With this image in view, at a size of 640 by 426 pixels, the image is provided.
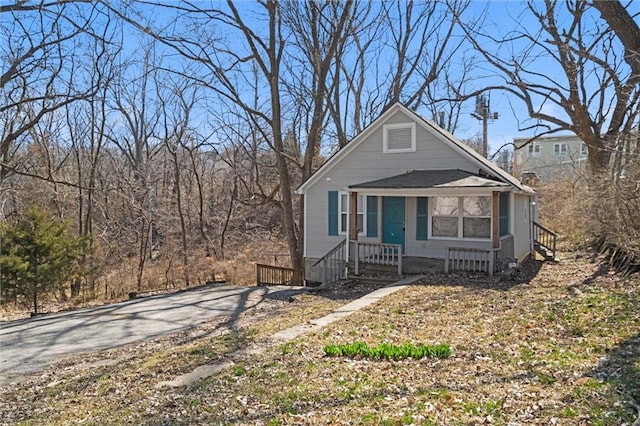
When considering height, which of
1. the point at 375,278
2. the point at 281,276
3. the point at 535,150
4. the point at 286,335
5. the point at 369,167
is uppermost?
the point at 535,150

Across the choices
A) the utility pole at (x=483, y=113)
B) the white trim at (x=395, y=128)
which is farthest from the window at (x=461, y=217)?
the utility pole at (x=483, y=113)

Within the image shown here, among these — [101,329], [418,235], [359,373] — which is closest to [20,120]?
[101,329]

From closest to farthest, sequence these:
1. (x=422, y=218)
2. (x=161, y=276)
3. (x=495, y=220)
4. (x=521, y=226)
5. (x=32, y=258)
Result: (x=495, y=220)
(x=32, y=258)
(x=422, y=218)
(x=521, y=226)
(x=161, y=276)

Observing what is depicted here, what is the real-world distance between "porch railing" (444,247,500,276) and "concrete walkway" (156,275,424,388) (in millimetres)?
1743

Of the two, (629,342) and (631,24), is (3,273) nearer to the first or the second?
(629,342)

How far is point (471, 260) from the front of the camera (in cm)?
1317

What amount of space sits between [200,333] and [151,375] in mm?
3255

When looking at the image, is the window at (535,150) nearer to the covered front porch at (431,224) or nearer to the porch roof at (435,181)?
the porch roof at (435,181)

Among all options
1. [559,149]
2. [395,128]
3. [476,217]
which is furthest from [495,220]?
[559,149]

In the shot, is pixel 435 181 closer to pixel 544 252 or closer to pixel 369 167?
pixel 369 167

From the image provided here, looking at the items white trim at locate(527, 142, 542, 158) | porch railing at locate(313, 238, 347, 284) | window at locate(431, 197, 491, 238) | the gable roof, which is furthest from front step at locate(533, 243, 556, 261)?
white trim at locate(527, 142, 542, 158)

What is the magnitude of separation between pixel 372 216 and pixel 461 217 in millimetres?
2968

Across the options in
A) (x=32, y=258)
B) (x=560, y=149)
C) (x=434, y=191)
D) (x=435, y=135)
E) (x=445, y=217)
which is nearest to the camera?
(x=434, y=191)

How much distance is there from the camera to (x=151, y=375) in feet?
20.4
